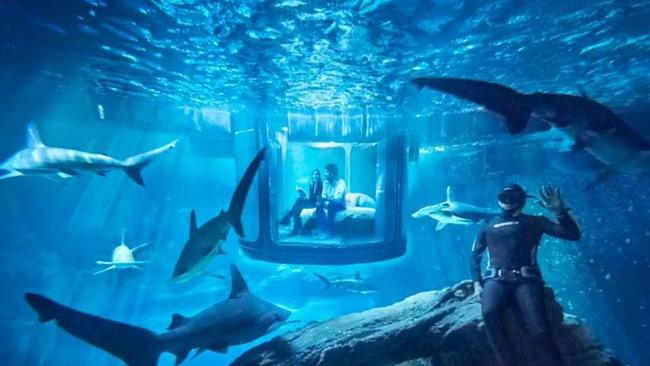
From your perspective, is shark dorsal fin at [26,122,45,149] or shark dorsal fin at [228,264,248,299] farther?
shark dorsal fin at [26,122,45,149]

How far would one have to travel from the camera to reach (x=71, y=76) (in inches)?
579

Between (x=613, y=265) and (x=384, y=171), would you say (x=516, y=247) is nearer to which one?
(x=384, y=171)

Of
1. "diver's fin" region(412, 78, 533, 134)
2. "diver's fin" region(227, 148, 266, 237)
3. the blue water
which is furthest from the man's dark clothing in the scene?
"diver's fin" region(412, 78, 533, 134)

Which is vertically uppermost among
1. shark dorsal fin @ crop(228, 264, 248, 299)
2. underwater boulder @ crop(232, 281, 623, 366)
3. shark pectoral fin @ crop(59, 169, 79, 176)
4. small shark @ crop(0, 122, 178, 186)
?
small shark @ crop(0, 122, 178, 186)

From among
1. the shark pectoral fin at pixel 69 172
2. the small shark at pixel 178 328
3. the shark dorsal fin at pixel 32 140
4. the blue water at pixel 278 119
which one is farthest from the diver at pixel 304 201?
the shark dorsal fin at pixel 32 140

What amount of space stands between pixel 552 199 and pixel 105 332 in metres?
6.31

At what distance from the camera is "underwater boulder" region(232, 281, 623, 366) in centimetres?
475

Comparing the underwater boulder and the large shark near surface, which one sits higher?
the large shark near surface

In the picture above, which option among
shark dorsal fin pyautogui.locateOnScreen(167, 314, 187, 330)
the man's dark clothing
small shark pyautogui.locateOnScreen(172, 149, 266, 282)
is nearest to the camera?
small shark pyautogui.locateOnScreen(172, 149, 266, 282)

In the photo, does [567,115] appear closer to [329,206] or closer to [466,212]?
[466,212]

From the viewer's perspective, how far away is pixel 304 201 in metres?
12.4

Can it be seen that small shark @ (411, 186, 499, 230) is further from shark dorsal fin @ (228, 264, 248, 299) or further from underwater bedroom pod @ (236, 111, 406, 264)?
shark dorsal fin @ (228, 264, 248, 299)

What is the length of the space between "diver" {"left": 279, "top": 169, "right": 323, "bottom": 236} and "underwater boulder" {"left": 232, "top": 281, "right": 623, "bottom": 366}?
574cm

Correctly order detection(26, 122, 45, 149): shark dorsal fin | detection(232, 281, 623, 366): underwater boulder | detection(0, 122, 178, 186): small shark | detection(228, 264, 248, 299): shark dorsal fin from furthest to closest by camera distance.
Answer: detection(26, 122, 45, 149): shark dorsal fin < detection(0, 122, 178, 186): small shark < detection(228, 264, 248, 299): shark dorsal fin < detection(232, 281, 623, 366): underwater boulder
